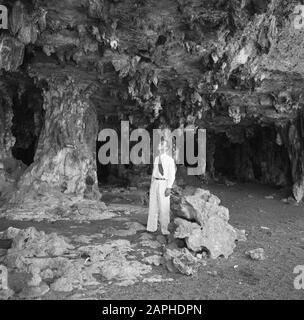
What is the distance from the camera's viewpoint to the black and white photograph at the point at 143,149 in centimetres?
490

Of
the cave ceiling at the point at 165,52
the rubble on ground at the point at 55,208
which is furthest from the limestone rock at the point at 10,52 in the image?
the rubble on ground at the point at 55,208

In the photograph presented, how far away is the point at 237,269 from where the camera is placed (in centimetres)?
537

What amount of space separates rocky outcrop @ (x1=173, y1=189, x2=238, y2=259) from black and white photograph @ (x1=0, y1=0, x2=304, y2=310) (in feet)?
0.08

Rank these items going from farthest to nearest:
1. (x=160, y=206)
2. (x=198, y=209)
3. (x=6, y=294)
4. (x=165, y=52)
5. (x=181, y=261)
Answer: (x=165, y=52), (x=160, y=206), (x=198, y=209), (x=181, y=261), (x=6, y=294)

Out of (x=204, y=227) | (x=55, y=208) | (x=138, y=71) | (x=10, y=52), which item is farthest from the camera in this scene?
(x=138, y=71)

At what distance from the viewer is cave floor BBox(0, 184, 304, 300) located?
446 centimetres

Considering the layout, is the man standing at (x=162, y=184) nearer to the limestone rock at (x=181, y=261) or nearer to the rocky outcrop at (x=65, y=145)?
the limestone rock at (x=181, y=261)

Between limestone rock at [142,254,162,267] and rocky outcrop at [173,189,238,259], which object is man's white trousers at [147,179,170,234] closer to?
rocky outcrop at [173,189,238,259]

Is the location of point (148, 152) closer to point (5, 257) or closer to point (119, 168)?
point (119, 168)

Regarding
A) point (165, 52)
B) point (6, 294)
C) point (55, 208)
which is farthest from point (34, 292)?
point (165, 52)

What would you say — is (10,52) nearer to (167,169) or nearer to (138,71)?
(138,71)

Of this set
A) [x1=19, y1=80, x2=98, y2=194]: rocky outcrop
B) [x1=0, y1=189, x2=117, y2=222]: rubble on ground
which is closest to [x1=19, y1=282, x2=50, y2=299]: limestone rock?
[x1=0, y1=189, x2=117, y2=222]: rubble on ground

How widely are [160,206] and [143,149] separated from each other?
29.6ft

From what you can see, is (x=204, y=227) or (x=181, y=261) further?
(x=204, y=227)
